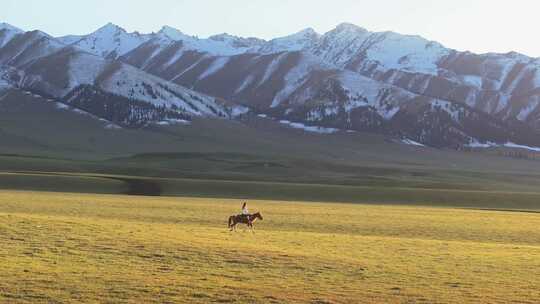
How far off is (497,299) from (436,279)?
11.7 feet

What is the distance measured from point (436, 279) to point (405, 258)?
17.3 ft

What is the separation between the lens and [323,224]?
49.5 meters

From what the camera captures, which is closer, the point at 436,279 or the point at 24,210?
the point at 436,279

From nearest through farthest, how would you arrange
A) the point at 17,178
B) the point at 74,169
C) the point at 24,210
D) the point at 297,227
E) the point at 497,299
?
1. the point at 497,299
2. the point at 297,227
3. the point at 24,210
4. the point at 17,178
5. the point at 74,169

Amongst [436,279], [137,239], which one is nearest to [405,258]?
[436,279]

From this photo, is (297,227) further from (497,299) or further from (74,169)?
(74,169)

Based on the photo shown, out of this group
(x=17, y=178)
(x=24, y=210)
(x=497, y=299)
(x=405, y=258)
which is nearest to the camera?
(x=497, y=299)

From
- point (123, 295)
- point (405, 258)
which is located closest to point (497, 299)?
point (405, 258)

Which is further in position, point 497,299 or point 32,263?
point 32,263

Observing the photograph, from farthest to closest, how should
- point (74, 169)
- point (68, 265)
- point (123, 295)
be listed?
point (74, 169) < point (68, 265) < point (123, 295)

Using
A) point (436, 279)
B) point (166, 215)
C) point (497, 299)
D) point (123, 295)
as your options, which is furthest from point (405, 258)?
point (166, 215)

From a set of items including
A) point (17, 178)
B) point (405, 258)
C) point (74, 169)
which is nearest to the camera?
point (405, 258)

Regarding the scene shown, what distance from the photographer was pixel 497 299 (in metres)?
23.1

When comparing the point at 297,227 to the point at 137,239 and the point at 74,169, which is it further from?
the point at 74,169
